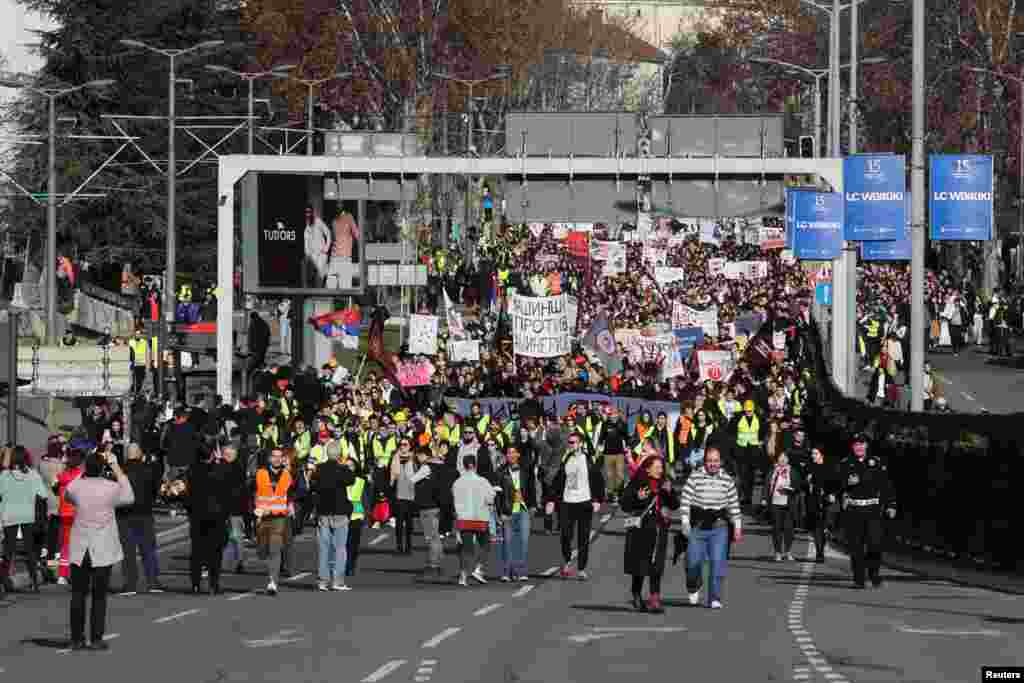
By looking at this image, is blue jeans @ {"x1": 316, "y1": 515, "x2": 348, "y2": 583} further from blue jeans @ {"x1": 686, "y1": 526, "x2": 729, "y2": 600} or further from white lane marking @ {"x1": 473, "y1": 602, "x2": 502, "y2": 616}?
blue jeans @ {"x1": 686, "y1": 526, "x2": 729, "y2": 600}

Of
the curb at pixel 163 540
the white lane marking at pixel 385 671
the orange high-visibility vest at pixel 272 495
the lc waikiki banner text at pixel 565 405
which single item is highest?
the lc waikiki banner text at pixel 565 405

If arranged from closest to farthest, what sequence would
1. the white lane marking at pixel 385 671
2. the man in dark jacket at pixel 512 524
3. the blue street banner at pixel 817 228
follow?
the white lane marking at pixel 385 671, the man in dark jacket at pixel 512 524, the blue street banner at pixel 817 228

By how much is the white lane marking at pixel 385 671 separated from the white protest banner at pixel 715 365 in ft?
97.7

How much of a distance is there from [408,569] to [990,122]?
67535 millimetres

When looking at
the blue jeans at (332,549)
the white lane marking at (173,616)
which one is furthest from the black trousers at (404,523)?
the white lane marking at (173,616)

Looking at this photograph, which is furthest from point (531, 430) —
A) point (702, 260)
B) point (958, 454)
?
point (702, 260)

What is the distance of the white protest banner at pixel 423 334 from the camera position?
2203 inches

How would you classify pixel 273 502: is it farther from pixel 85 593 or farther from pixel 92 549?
pixel 92 549

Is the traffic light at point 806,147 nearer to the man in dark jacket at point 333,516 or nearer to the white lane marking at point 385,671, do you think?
the man in dark jacket at point 333,516

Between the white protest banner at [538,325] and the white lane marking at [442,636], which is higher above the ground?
the white protest banner at [538,325]

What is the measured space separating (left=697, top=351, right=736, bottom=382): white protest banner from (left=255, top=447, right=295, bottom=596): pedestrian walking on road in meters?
21.6

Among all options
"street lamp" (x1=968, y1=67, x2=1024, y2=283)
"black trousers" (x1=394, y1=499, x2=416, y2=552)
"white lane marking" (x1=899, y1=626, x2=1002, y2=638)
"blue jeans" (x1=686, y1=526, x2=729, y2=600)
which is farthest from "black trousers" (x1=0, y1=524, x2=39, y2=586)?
"street lamp" (x1=968, y1=67, x2=1024, y2=283)

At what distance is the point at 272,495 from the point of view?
1191 inches

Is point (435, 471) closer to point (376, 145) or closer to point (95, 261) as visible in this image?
point (376, 145)
